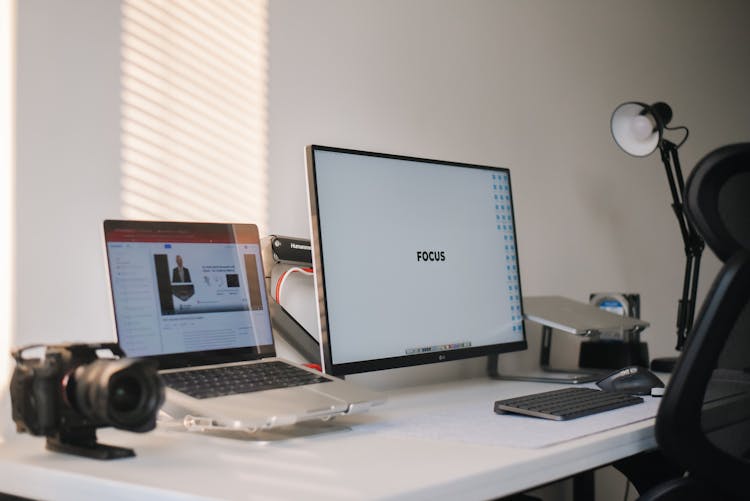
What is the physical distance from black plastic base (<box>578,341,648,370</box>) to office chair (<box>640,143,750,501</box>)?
84 cm

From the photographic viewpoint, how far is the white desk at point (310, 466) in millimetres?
756

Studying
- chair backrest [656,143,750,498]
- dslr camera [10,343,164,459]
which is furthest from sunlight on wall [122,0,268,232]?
chair backrest [656,143,750,498]

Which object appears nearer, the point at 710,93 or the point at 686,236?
the point at 686,236

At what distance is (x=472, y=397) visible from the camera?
147cm

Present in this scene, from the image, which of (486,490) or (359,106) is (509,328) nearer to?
(359,106)

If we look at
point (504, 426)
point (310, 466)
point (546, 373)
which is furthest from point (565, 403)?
point (546, 373)

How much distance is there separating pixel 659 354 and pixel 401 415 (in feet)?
5.35

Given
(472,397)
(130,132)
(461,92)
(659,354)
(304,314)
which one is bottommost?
(659,354)

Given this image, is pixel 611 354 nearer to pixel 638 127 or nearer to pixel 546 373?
pixel 546 373

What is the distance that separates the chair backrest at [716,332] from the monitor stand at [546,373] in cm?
62

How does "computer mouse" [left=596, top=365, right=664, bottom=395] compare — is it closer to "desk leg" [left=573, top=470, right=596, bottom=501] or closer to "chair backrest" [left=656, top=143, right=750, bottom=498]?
"chair backrest" [left=656, top=143, right=750, bottom=498]

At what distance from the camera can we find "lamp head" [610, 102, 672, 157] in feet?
7.11

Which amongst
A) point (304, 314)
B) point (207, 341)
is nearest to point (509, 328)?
point (304, 314)

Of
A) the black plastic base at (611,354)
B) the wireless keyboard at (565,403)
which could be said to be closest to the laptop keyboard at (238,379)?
the wireless keyboard at (565,403)
